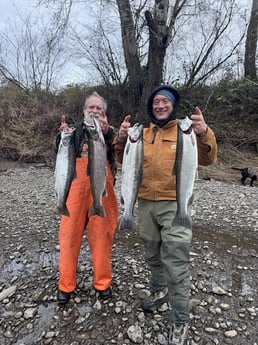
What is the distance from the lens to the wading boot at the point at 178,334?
9.04 ft

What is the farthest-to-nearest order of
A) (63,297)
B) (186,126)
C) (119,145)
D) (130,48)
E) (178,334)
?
(130,48) → (63,297) → (119,145) → (178,334) → (186,126)

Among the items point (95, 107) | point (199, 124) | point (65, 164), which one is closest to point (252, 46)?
point (95, 107)

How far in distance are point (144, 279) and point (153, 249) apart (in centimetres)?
105

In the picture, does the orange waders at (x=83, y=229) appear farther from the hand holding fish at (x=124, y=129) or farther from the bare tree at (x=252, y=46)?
the bare tree at (x=252, y=46)

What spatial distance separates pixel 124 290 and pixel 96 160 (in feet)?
5.59

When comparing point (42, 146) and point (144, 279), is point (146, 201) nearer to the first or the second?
point (144, 279)

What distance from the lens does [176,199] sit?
2.79 meters

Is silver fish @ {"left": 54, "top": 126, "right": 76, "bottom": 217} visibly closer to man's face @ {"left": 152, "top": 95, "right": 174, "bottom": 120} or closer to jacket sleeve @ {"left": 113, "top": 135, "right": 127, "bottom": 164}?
jacket sleeve @ {"left": 113, "top": 135, "right": 127, "bottom": 164}

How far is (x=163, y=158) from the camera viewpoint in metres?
2.84

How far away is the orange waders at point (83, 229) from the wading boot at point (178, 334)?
95 cm

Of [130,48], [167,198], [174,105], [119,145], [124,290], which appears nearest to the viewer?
[167,198]

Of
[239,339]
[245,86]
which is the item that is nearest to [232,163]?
[245,86]

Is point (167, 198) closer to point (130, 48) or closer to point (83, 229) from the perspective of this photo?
point (83, 229)

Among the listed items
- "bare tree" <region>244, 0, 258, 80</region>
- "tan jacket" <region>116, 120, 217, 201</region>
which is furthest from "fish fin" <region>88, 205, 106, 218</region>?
"bare tree" <region>244, 0, 258, 80</region>
